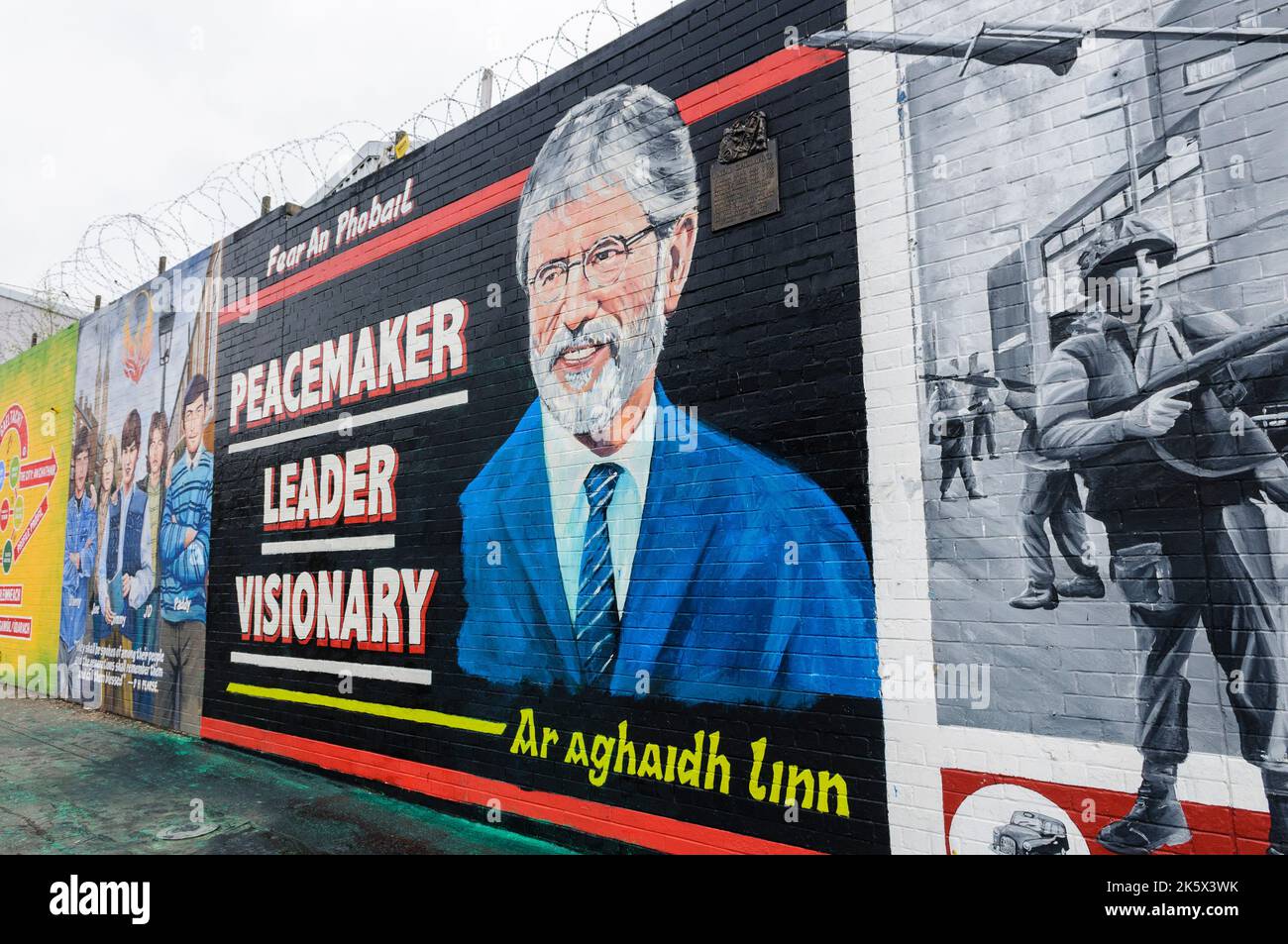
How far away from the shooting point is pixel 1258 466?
3.29 metres

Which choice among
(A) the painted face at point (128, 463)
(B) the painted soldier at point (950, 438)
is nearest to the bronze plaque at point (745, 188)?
(B) the painted soldier at point (950, 438)

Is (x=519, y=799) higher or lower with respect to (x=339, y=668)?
lower

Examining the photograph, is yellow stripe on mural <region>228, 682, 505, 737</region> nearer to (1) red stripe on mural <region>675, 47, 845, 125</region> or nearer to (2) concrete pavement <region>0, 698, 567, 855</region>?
(2) concrete pavement <region>0, 698, 567, 855</region>

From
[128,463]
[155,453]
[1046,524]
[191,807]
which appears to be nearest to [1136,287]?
[1046,524]

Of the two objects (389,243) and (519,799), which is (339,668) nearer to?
(519,799)

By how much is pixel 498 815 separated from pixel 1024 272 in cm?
491

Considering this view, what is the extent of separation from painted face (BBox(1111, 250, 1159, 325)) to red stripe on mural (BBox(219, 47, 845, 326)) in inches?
81.3

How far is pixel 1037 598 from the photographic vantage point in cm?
376

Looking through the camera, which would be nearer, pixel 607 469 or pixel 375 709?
pixel 607 469

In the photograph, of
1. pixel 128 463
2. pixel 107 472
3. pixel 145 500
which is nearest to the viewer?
pixel 145 500

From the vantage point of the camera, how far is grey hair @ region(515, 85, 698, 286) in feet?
17.6

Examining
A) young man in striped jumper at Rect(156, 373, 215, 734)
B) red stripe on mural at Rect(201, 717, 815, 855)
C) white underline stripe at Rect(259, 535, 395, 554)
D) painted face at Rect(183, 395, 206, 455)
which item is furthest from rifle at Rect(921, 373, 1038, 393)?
painted face at Rect(183, 395, 206, 455)

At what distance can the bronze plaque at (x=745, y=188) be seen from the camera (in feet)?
16.0

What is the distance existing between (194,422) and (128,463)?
6.89 feet
